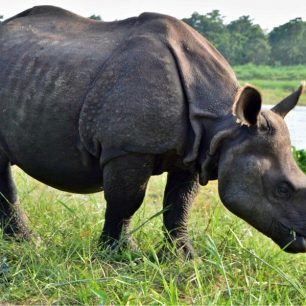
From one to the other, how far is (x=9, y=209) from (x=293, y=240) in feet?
7.00

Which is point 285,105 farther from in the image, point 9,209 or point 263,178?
point 9,209

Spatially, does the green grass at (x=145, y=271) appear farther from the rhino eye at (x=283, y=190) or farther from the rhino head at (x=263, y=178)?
the rhino eye at (x=283, y=190)

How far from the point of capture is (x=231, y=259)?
4.68 metres

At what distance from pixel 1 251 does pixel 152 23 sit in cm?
173

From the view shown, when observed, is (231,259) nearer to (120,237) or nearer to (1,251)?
(120,237)

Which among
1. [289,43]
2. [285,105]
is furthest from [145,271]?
[289,43]

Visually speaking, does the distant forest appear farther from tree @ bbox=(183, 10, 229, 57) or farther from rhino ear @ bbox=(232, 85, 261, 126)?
rhino ear @ bbox=(232, 85, 261, 126)

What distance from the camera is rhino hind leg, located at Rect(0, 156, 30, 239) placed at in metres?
5.23

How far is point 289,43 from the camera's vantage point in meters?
41.9

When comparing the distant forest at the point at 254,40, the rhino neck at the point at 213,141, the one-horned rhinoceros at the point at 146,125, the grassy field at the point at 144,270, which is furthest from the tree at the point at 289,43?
the rhino neck at the point at 213,141

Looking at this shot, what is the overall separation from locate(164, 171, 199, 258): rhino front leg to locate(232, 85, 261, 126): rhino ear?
0.77m

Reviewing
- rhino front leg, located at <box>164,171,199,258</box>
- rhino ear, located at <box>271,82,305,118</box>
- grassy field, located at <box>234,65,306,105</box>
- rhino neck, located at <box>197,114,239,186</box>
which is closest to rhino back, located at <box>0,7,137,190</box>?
rhino front leg, located at <box>164,171,199,258</box>

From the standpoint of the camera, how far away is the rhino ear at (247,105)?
4.15 m

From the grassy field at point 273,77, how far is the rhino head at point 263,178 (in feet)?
85.3
